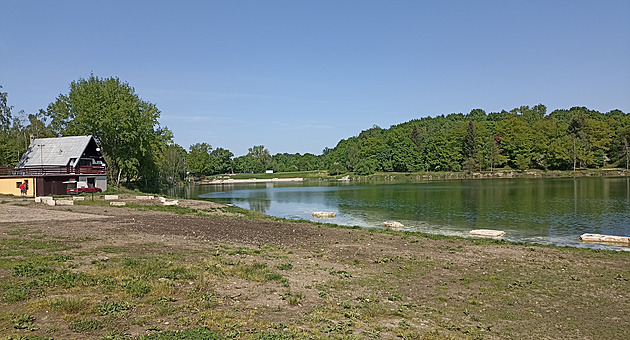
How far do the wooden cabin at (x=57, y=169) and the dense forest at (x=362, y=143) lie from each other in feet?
21.5

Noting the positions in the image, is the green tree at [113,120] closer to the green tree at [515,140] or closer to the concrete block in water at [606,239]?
the concrete block in water at [606,239]

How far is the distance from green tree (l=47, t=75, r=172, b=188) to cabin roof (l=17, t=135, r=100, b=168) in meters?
6.94

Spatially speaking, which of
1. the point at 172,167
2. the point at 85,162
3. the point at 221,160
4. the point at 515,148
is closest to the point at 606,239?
the point at 85,162

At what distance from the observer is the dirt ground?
9.27 m

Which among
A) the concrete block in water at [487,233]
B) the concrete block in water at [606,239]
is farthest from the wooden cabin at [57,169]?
the concrete block in water at [606,239]

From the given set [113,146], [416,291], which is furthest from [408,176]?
[416,291]

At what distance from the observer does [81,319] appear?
→ 27.2ft

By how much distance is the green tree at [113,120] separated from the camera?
6209cm

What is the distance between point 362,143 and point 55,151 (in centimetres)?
14589

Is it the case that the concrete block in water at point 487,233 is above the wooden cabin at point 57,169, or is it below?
below

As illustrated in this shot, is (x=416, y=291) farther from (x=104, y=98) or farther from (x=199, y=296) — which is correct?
(x=104, y=98)

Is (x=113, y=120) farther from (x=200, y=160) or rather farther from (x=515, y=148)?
(x=515, y=148)

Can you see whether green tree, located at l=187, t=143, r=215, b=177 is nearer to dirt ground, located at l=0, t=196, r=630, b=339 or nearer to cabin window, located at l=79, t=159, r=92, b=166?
cabin window, located at l=79, t=159, r=92, b=166

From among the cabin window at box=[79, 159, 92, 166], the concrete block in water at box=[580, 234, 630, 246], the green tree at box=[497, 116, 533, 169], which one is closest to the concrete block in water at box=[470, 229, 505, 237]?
the concrete block in water at box=[580, 234, 630, 246]
